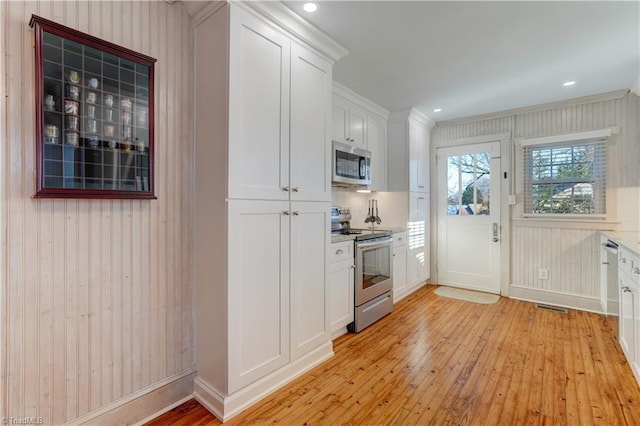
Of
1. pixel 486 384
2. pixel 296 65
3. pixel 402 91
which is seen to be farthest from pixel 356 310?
pixel 402 91

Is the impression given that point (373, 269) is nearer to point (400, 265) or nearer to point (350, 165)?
point (400, 265)

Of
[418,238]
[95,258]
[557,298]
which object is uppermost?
[95,258]

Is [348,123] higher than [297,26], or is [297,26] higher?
[297,26]

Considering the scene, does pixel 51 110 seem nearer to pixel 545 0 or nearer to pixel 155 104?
pixel 155 104

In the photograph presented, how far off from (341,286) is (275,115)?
1636 millimetres

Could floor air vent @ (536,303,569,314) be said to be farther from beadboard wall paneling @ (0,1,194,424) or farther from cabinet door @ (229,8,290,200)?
beadboard wall paneling @ (0,1,194,424)

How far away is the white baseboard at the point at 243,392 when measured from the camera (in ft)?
5.82

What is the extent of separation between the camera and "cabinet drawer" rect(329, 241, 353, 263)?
8.75 ft

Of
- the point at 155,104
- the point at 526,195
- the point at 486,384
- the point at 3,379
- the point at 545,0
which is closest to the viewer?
the point at 3,379

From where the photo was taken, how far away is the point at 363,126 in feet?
12.2

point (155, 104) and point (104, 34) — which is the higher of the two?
point (104, 34)

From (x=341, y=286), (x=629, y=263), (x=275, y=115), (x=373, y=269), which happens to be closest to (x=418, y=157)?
(x=373, y=269)

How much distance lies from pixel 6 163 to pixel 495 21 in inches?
120

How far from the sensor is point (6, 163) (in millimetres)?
1327
